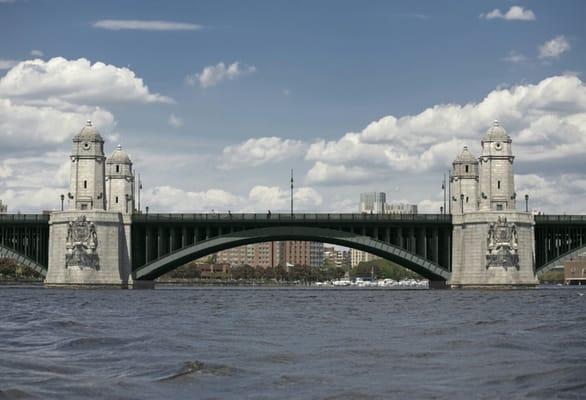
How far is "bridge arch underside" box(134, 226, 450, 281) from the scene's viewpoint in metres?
143

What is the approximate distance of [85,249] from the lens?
141125mm

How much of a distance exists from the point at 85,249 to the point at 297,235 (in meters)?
26.2

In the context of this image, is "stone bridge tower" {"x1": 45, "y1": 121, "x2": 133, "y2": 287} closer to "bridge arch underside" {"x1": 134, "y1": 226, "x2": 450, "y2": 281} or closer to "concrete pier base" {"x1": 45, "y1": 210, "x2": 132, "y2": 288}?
"concrete pier base" {"x1": 45, "y1": 210, "x2": 132, "y2": 288}

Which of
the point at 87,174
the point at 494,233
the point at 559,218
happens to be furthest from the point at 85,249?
the point at 559,218

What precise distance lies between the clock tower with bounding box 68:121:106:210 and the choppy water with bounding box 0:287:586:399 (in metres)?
72.9

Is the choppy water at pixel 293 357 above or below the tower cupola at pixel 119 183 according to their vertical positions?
below

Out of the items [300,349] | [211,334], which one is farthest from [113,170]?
[300,349]

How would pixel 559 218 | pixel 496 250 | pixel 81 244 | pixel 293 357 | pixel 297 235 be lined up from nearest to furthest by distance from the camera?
1. pixel 293 357
2. pixel 496 250
3. pixel 81 244
4. pixel 297 235
5. pixel 559 218

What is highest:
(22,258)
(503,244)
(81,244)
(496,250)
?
(81,244)

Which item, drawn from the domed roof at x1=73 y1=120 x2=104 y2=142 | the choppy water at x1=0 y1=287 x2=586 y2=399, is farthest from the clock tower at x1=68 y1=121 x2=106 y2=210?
the choppy water at x1=0 y1=287 x2=586 y2=399

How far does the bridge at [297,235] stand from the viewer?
143250mm

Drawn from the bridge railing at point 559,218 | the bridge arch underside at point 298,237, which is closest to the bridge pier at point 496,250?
the bridge railing at point 559,218

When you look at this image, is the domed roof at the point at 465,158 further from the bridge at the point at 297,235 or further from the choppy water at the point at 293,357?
the choppy water at the point at 293,357

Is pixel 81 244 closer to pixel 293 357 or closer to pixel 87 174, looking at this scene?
pixel 87 174
